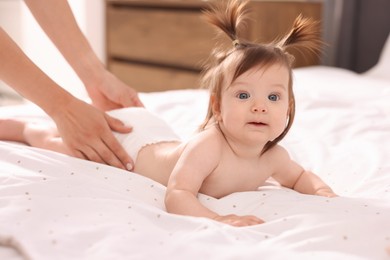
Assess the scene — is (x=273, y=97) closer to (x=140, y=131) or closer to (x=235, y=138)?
Answer: (x=235, y=138)

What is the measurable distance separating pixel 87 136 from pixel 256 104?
37 cm

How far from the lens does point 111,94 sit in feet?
4.72

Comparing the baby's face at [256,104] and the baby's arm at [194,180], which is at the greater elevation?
the baby's face at [256,104]

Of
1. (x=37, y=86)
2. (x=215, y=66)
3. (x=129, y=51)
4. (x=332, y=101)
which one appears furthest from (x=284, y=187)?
(x=129, y=51)

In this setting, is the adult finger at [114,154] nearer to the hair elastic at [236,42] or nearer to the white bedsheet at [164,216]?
the white bedsheet at [164,216]

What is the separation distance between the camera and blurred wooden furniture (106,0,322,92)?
2619 millimetres

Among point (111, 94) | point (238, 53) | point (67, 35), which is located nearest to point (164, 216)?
point (238, 53)

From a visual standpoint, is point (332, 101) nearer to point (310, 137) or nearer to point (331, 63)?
point (310, 137)

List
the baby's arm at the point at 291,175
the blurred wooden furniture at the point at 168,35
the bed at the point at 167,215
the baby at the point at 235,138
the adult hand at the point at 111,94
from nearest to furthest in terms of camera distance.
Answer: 1. the bed at the point at 167,215
2. the baby at the point at 235,138
3. the baby's arm at the point at 291,175
4. the adult hand at the point at 111,94
5. the blurred wooden furniture at the point at 168,35

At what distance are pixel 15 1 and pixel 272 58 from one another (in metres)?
3.78

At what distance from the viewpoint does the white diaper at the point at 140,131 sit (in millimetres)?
1194

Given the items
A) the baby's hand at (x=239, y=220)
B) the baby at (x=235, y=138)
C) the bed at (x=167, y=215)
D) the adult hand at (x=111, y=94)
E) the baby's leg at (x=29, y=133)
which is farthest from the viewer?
the adult hand at (x=111, y=94)

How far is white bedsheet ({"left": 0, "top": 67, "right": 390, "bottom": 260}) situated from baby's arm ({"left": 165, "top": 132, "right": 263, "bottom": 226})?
31mm

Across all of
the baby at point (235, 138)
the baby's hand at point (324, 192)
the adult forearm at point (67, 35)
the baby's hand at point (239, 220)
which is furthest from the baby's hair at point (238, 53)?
the adult forearm at point (67, 35)
